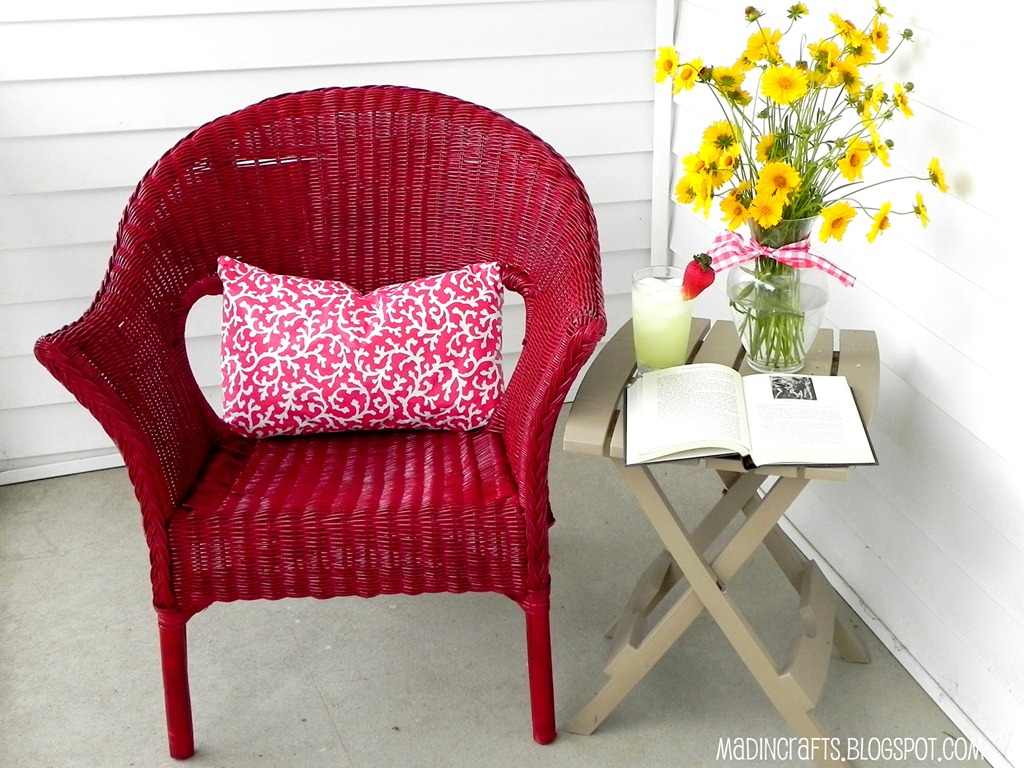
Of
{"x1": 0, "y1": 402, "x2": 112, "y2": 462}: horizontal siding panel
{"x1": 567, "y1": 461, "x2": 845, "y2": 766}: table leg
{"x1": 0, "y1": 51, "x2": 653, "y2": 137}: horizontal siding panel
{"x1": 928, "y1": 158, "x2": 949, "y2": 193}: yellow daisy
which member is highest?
{"x1": 928, "y1": 158, "x2": 949, "y2": 193}: yellow daisy

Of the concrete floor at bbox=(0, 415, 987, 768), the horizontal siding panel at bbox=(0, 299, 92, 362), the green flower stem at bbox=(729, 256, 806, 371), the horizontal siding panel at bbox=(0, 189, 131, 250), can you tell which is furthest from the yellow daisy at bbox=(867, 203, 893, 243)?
the horizontal siding panel at bbox=(0, 299, 92, 362)

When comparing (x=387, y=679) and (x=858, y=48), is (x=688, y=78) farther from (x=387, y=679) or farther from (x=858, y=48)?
(x=387, y=679)

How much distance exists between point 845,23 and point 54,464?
2099mm

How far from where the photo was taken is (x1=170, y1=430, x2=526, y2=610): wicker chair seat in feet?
5.43

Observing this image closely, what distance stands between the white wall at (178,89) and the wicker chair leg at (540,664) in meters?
1.28

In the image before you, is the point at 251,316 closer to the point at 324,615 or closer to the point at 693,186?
the point at 324,615

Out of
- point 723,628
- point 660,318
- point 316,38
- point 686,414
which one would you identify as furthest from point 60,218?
point 723,628

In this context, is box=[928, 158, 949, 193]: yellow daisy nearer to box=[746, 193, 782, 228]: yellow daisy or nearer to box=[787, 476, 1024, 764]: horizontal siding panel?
box=[746, 193, 782, 228]: yellow daisy

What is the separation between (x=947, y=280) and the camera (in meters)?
1.75

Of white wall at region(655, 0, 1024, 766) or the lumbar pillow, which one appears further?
the lumbar pillow

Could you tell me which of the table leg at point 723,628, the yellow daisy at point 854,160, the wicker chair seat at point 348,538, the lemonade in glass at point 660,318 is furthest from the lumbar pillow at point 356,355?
the yellow daisy at point 854,160

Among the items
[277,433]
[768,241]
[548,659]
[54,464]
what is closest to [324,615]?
[277,433]

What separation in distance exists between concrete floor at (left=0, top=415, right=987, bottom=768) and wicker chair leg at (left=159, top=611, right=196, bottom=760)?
0.13 ft

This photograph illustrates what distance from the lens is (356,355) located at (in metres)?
1.89
